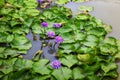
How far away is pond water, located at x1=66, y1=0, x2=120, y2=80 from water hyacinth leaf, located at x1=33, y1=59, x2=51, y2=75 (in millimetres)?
705

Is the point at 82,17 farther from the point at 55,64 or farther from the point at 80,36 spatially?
the point at 55,64

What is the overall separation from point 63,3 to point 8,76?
4.05 feet

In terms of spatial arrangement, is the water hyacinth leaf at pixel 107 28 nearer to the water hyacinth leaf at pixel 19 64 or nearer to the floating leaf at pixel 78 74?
the floating leaf at pixel 78 74

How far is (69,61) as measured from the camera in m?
1.68

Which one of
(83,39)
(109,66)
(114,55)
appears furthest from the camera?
(83,39)

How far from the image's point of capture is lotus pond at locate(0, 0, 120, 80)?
1.59 metres

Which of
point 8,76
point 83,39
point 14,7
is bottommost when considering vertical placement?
point 8,76

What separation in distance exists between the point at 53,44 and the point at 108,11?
2.71 ft

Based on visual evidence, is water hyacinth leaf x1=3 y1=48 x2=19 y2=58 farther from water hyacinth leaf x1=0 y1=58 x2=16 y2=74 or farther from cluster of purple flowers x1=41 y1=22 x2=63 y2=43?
cluster of purple flowers x1=41 y1=22 x2=63 y2=43

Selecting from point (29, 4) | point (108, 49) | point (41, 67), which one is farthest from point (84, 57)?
point (29, 4)

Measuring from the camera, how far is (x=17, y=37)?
6.28ft

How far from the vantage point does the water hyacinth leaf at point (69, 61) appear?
65.1 inches

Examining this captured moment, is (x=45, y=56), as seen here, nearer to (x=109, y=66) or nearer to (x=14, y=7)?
(x=109, y=66)

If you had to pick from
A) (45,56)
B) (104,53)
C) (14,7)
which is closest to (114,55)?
(104,53)
